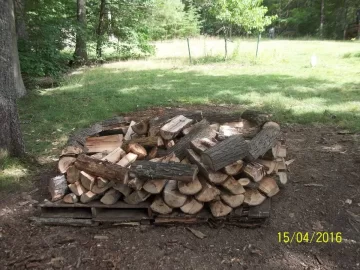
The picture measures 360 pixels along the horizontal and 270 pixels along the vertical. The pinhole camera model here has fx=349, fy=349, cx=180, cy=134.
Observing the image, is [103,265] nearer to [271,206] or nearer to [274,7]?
[271,206]

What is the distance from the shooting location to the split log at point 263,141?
3.49 metres

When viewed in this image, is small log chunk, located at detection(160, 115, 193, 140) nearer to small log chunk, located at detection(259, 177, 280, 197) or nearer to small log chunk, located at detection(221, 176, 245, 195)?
small log chunk, located at detection(221, 176, 245, 195)

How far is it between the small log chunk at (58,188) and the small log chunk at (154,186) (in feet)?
3.06

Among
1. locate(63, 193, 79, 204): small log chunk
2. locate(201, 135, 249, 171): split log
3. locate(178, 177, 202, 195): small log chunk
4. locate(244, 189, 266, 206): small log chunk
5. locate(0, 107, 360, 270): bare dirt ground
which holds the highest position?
locate(201, 135, 249, 171): split log

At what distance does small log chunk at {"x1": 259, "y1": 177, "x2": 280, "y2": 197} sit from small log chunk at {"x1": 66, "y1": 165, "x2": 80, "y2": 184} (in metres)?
1.89

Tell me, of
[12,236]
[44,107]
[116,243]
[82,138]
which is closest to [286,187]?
[116,243]

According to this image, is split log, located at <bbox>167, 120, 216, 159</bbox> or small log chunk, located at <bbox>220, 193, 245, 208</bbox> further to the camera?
split log, located at <bbox>167, 120, 216, 159</bbox>

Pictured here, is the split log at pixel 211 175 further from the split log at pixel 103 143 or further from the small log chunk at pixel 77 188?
the split log at pixel 103 143

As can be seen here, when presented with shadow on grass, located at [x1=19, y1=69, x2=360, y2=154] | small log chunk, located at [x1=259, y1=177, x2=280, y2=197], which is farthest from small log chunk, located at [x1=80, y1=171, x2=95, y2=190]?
shadow on grass, located at [x1=19, y1=69, x2=360, y2=154]

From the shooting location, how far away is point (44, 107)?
7.82m

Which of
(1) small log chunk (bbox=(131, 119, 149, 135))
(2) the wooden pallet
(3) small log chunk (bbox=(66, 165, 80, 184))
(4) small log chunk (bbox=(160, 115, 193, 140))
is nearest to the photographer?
(2) the wooden pallet

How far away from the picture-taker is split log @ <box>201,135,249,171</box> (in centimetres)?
323

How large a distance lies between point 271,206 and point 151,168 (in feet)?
4.45
